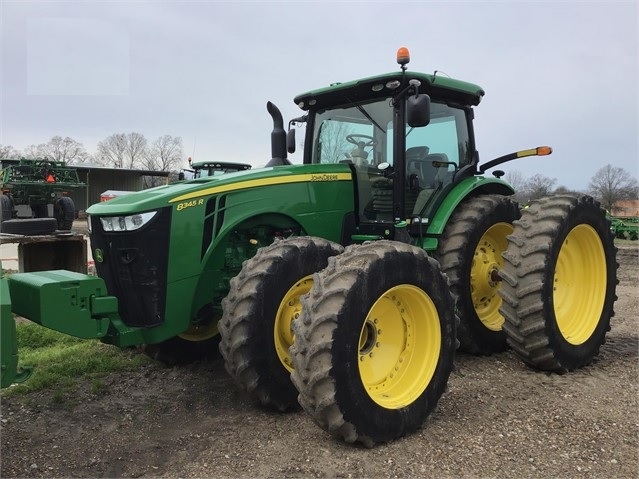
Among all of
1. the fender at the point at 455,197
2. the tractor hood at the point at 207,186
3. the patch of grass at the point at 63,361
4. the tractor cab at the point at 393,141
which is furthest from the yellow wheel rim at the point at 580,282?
the patch of grass at the point at 63,361

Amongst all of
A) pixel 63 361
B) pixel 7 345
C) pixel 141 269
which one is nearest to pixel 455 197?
pixel 141 269

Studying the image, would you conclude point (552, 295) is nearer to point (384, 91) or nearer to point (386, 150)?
point (386, 150)

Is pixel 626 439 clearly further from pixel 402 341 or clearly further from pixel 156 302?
pixel 156 302

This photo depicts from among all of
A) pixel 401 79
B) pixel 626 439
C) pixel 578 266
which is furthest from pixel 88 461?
pixel 578 266

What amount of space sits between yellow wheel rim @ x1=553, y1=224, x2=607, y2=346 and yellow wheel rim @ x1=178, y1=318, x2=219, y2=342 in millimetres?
3150

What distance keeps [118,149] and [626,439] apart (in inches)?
2372

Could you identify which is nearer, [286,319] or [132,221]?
[132,221]

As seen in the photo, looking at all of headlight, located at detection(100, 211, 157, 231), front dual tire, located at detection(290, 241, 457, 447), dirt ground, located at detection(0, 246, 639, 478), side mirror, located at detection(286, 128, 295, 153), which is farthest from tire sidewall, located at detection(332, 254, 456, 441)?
side mirror, located at detection(286, 128, 295, 153)

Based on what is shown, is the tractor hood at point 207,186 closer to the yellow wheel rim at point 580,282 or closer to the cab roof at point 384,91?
the cab roof at point 384,91

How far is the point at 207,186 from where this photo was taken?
152 inches

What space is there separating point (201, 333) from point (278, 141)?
199cm

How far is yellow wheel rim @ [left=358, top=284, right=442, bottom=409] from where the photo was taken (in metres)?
3.47

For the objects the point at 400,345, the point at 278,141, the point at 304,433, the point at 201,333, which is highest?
the point at 278,141

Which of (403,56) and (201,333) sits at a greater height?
(403,56)
